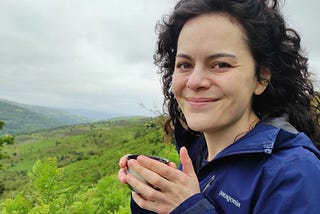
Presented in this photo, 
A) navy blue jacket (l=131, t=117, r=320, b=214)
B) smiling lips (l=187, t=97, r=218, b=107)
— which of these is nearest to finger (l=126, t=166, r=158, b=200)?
navy blue jacket (l=131, t=117, r=320, b=214)

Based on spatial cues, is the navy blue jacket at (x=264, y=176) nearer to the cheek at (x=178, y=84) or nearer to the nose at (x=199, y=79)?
the nose at (x=199, y=79)

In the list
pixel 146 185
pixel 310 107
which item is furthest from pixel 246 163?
pixel 310 107

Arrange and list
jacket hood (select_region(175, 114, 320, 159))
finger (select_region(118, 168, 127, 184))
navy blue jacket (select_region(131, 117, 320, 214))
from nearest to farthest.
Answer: navy blue jacket (select_region(131, 117, 320, 214))
jacket hood (select_region(175, 114, 320, 159))
finger (select_region(118, 168, 127, 184))

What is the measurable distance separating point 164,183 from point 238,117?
27.2 inches

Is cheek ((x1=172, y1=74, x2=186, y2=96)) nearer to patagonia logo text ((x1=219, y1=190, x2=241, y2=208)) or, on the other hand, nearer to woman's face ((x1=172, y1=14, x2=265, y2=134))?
woman's face ((x1=172, y1=14, x2=265, y2=134))

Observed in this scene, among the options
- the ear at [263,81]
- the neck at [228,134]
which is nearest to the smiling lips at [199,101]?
the neck at [228,134]

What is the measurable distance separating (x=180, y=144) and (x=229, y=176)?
1088 millimetres

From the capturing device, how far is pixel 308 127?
8.38 ft

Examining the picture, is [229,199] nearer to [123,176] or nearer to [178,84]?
[123,176]

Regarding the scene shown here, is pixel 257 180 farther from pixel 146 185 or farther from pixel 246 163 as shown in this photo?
pixel 146 185

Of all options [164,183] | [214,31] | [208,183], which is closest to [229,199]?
[208,183]

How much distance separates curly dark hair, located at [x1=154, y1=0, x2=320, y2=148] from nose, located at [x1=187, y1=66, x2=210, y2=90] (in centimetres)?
33

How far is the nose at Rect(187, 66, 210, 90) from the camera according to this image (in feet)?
7.21

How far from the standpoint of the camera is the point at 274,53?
2.49 meters
